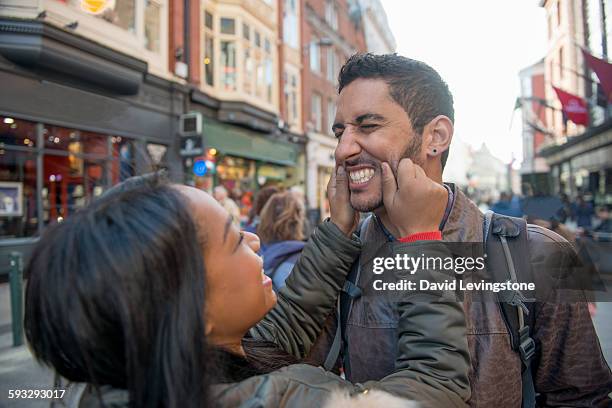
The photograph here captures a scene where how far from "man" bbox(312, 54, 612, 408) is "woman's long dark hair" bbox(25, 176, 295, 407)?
0.48m

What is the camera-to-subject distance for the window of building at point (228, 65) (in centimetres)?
1230

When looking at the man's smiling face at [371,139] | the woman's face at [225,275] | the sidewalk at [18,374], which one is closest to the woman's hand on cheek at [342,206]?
the man's smiling face at [371,139]

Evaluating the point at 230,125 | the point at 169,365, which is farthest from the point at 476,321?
the point at 230,125

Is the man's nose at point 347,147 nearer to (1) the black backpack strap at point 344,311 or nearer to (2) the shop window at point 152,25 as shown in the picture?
(1) the black backpack strap at point 344,311

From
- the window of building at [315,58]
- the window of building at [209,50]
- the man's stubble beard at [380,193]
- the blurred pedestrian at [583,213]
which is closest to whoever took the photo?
the man's stubble beard at [380,193]

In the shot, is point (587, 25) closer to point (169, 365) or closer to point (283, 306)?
point (283, 306)

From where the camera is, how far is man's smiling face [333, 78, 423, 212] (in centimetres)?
125

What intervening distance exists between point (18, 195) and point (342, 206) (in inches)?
301

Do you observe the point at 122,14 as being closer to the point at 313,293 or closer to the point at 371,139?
the point at 371,139

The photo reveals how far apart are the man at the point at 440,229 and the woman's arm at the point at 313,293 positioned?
7 cm

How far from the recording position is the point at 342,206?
130cm

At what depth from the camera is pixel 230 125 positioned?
41.3ft

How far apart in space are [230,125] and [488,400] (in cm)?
1223

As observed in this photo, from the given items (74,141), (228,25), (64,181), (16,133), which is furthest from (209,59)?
(16,133)
